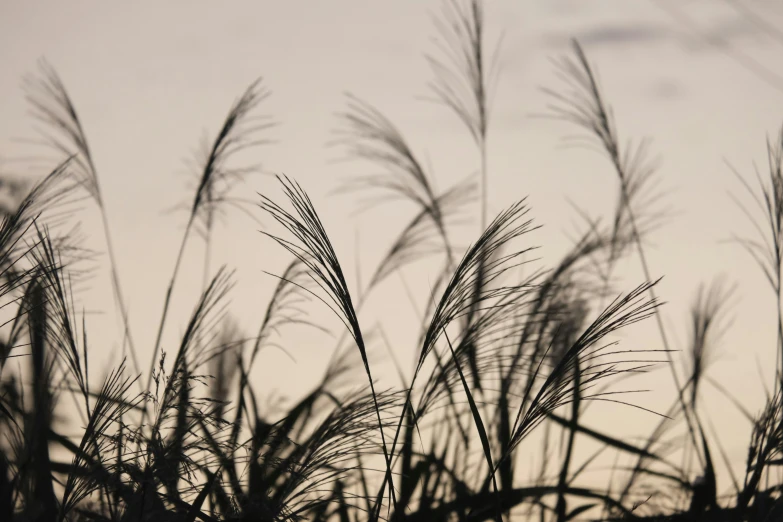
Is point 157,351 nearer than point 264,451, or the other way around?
point 264,451

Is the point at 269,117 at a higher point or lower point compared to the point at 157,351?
higher

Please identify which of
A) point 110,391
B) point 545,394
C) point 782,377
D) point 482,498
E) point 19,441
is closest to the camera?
point 545,394

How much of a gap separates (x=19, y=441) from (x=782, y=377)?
91.2 inches

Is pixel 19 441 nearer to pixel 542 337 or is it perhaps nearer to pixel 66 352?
pixel 66 352

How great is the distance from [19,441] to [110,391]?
0.87 meters

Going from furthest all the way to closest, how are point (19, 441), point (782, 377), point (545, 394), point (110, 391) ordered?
point (782, 377) < point (19, 441) < point (110, 391) < point (545, 394)

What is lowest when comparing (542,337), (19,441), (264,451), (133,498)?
(133,498)

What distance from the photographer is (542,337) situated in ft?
8.39

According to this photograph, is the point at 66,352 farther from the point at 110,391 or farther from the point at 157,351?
the point at 157,351

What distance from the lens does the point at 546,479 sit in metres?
3.00

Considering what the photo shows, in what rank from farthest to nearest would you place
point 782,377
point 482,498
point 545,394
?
point 782,377, point 482,498, point 545,394

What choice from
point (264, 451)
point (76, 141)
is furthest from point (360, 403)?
point (76, 141)

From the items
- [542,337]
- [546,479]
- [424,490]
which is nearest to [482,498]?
[424,490]

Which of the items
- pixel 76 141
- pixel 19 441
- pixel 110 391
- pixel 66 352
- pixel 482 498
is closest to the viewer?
pixel 110 391
